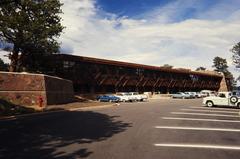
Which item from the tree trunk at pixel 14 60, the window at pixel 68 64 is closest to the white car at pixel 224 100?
the tree trunk at pixel 14 60

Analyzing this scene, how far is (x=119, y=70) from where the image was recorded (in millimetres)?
66625

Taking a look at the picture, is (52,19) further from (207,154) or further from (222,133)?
(207,154)

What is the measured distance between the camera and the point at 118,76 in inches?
2589

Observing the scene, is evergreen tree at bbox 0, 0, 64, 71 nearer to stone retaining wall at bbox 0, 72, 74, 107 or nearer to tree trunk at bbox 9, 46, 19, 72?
tree trunk at bbox 9, 46, 19, 72

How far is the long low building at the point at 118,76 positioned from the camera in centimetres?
5517

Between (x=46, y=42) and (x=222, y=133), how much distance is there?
101 feet

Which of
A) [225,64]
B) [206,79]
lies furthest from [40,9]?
[225,64]

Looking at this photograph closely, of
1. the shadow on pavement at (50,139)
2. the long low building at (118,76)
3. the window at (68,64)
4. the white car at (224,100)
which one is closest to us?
the shadow on pavement at (50,139)

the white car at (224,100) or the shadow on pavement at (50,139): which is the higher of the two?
the white car at (224,100)

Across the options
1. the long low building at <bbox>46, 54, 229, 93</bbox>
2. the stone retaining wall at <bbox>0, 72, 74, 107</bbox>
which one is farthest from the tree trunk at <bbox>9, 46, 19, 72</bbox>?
the stone retaining wall at <bbox>0, 72, 74, 107</bbox>

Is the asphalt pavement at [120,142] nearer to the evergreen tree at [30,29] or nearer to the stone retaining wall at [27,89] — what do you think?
the stone retaining wall at [27,89]

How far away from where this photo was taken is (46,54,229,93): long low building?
181 ft

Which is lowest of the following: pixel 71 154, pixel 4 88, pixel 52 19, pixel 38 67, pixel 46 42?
pixel 71 154

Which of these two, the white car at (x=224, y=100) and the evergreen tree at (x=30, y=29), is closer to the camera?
the white car at (x=224, y=100)
